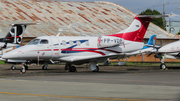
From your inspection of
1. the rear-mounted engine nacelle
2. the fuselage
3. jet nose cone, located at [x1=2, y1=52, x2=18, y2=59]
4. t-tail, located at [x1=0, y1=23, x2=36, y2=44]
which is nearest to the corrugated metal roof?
t-tail, located at [x1=0, y1=23, x2=36, y2=44]

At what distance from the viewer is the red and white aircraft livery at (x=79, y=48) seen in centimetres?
2375

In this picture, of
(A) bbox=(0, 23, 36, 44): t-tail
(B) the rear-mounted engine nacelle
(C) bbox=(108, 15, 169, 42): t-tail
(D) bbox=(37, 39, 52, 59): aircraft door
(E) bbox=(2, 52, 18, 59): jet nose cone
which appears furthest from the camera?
(A) bbox=(0, 23, 36, 44): t-tail

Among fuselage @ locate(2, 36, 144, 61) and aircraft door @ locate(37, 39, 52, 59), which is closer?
fuselage @ locate(2, 36, 144, 61)

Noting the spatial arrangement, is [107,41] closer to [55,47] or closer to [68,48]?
[68,48]

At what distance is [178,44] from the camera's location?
2839 centimetres

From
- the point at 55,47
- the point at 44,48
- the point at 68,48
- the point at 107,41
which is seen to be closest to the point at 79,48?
the point at 68,48

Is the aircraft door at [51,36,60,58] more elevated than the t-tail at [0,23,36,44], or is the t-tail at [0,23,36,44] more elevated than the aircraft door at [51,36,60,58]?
the t-tail at [0,23,36,44]

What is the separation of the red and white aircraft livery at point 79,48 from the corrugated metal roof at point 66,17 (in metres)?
18.9

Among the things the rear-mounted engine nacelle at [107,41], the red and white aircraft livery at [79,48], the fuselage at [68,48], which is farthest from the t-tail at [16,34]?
the rear-mounted engine nacelle at [107,41]

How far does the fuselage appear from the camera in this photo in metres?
23.8

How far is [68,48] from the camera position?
24891 millimetres

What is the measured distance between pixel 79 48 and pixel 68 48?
3.03 feet

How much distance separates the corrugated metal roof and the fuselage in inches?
743

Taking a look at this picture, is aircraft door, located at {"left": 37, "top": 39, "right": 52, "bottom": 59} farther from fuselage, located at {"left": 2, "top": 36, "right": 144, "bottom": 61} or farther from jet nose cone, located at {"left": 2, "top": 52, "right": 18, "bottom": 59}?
jet nose cone, located at {"left": 2, "top": 52, "right": 18, "bottom": 59}
